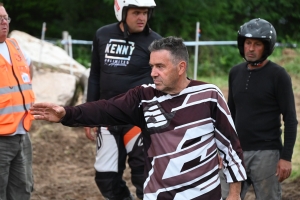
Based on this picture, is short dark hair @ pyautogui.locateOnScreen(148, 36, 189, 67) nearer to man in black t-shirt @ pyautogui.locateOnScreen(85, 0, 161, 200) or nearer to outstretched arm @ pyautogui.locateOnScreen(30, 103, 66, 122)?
outstretched arm @ pyautogui.locateOnScreen(30, 103, 66, 122)

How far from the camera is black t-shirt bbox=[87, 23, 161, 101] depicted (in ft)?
21.3

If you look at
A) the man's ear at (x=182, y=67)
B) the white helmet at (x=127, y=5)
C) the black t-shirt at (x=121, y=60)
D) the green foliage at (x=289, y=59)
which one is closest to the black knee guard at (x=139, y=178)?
the black t-shirt at (x=121, y=60)

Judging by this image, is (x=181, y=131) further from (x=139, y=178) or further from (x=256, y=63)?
(x=139, y=178)

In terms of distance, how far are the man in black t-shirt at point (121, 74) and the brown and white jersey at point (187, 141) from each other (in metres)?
1.87

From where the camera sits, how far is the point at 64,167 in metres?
10.0

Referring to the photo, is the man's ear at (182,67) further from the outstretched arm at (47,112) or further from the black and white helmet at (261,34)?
the black and white helmet at (261,34)

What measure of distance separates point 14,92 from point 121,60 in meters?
1.07

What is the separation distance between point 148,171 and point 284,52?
1403 centimetres

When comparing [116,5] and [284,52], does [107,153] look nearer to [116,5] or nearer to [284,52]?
[116,5]

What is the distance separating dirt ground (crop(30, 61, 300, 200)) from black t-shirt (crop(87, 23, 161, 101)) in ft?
7.12

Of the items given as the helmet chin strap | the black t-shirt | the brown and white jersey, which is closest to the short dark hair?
the brown and white jersey

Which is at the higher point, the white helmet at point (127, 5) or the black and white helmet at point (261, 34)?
the white helmet at point (127, 5)

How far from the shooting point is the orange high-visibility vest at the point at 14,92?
19.9 ft

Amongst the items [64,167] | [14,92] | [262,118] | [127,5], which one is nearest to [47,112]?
[14,92]
